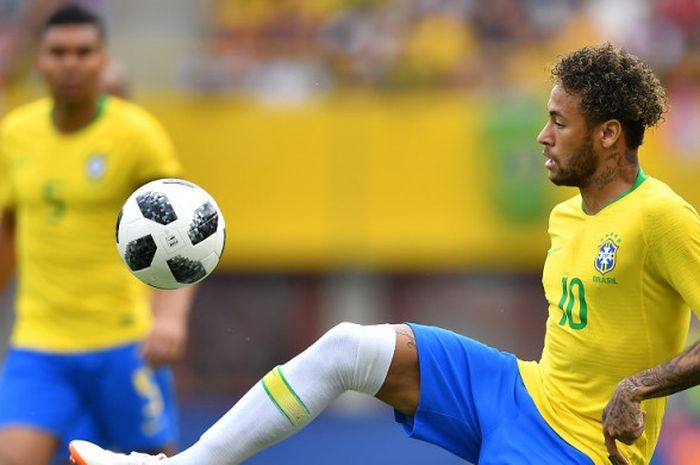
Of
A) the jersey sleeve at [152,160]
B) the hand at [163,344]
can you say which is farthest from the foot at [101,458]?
the jersey sleeve at [152,160]

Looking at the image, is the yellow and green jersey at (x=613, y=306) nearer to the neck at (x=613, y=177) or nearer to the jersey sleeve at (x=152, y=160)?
the neck at (x=613, y=177)

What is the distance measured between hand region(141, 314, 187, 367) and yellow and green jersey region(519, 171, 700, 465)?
2.00 meters

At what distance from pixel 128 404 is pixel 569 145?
3.09 metres

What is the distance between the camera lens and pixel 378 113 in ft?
50.3

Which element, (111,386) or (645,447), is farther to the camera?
(111,386)

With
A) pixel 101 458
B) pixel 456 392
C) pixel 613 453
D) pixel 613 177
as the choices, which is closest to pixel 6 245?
pixel 101 458

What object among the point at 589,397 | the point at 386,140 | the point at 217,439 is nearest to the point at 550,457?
the point at 589,397

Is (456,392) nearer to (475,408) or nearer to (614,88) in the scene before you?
(475,408)

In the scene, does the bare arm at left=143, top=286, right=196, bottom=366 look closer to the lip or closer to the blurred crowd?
the lip

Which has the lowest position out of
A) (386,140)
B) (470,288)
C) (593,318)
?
(470,288)

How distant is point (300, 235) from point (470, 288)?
217cm

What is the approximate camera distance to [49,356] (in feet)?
24.0

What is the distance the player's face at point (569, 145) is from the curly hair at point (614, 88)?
0.04 m

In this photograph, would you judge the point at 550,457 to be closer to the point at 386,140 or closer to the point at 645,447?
the point at 645,447
